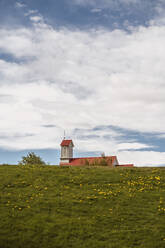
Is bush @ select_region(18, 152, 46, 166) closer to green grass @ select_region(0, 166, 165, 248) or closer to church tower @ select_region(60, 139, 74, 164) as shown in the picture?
church tower @ select_region(60, 139, 74, 164)

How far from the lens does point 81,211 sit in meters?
18.9

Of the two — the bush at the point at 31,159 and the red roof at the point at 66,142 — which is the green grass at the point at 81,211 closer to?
Result: the bush at the point at 31,159

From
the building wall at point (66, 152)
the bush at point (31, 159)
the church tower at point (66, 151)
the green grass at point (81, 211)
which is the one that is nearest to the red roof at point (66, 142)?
the church tower at point (66, 151)

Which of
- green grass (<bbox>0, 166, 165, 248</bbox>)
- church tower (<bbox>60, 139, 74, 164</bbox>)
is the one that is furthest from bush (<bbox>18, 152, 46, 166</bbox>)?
green grass (<bbox>0, 166, 165, 248</bbox>)

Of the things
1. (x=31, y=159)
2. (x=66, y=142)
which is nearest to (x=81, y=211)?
(x=31, y=159)

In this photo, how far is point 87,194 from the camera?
74.2 feet

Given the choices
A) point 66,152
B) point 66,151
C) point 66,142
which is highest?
point 66,142

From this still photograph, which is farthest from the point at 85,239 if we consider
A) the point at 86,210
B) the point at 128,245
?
the point at 86,210

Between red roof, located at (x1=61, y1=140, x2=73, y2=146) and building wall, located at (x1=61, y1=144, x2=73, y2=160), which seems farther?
red roof, located at (x1=61, y1=140, x2=73, y2=146)

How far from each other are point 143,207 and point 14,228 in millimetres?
9287

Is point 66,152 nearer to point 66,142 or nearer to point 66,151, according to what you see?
point 66,151

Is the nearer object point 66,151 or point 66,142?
point 66,151

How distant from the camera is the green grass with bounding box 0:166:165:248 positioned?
1496cm

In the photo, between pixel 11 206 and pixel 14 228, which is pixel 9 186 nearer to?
pixel 11 206
